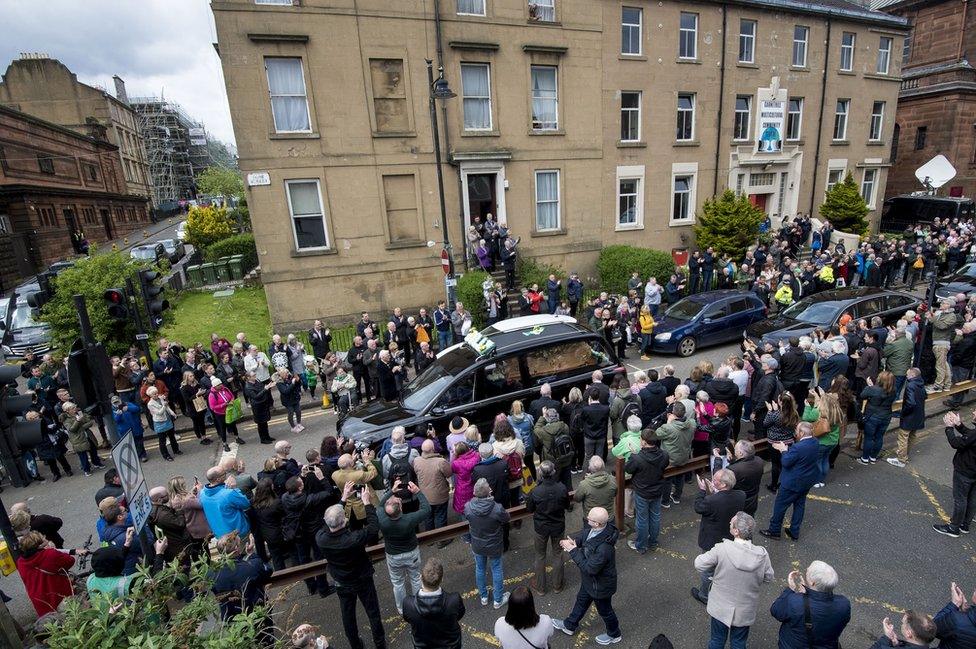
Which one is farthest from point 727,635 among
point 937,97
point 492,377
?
point 937,97

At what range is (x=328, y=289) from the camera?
16828 millimetres

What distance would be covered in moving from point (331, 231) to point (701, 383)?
42.1 ft

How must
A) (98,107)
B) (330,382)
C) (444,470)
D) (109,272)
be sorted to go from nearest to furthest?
(444,470) < (330,382) < (109,272) < (98,107)

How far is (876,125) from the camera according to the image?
25625 mm

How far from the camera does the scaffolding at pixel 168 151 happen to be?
2640 inches

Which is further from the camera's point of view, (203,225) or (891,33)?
(203,225)

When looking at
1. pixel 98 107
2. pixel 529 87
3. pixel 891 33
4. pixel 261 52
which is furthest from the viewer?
pixel 98 107

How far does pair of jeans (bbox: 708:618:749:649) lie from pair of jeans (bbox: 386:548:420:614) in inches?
114

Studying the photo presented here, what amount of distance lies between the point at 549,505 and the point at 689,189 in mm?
19801

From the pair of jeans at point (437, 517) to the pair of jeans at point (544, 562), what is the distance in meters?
1.39

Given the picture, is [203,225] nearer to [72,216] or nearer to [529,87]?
[72,216]

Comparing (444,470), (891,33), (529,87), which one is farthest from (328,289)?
(891,33)

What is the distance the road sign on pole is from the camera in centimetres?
393

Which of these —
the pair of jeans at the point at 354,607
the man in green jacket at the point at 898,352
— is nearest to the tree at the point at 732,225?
the man in green jacket at the point at 898,352
